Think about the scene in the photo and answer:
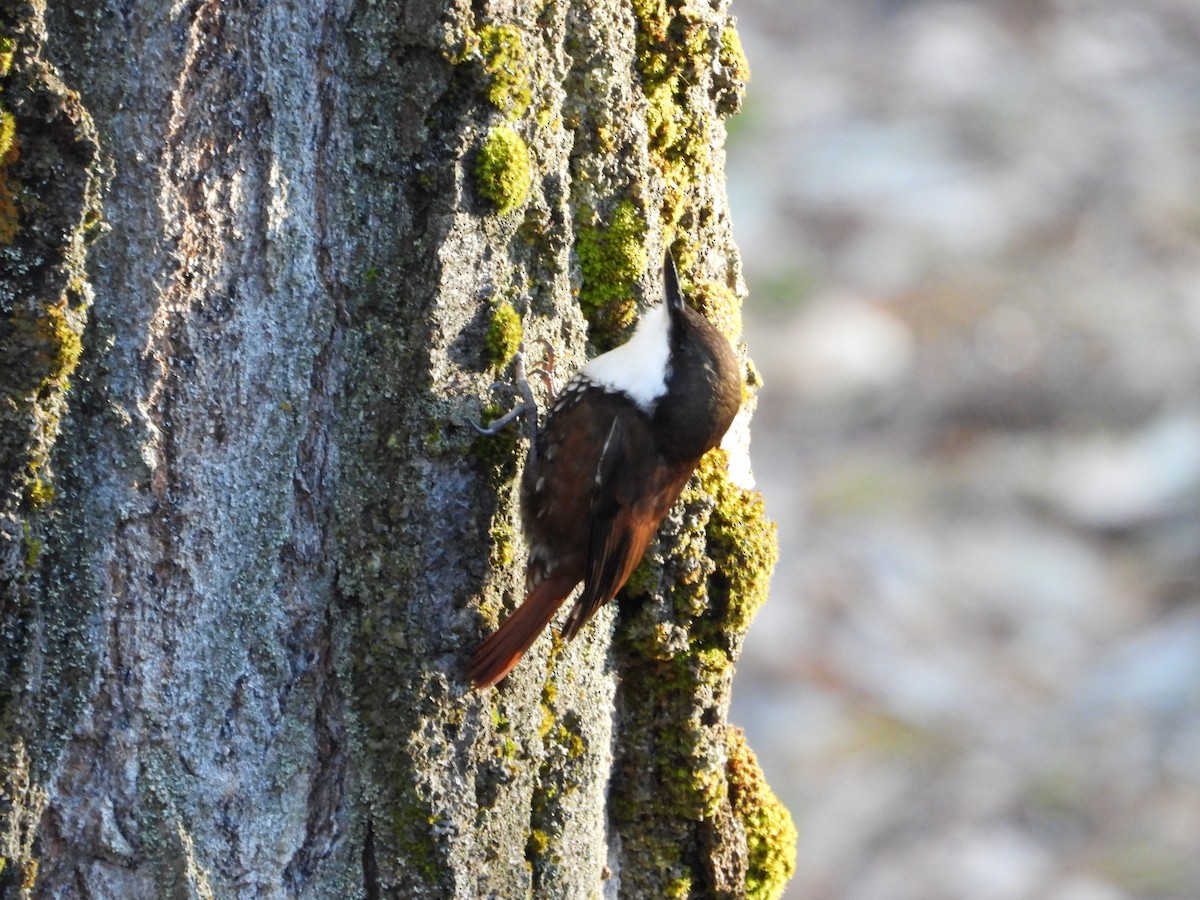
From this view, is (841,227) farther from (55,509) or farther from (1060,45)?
(55,509)

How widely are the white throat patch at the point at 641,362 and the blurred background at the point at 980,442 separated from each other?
2377 millimetres

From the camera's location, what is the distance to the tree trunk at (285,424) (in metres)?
2.17

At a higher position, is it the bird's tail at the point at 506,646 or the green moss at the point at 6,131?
the green moss at the point at 6,131

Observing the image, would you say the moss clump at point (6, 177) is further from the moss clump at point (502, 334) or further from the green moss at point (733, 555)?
the green moss at point (733, 555)

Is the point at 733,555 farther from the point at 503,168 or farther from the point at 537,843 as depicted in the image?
the point at 503,168

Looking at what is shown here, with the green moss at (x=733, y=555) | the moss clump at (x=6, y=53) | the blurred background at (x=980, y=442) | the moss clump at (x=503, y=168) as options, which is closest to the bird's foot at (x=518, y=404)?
the moss clump at (x=503, y=168)

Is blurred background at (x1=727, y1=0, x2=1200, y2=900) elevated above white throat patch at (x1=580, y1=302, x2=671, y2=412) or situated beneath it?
elevated above

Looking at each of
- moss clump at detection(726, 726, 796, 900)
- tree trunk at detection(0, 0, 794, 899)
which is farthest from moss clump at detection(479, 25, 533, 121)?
moss clump at detection(726, 726, 796, 900)

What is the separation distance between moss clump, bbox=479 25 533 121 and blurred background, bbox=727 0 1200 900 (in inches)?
131

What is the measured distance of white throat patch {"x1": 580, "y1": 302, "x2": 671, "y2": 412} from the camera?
299 cm

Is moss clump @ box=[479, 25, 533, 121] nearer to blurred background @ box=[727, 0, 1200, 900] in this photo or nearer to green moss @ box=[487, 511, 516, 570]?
green moss @ box=[487, 511, 516, 570]

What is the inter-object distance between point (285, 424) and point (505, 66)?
0.75 meters

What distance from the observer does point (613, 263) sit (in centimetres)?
286

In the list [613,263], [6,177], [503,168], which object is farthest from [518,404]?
[6,177]
